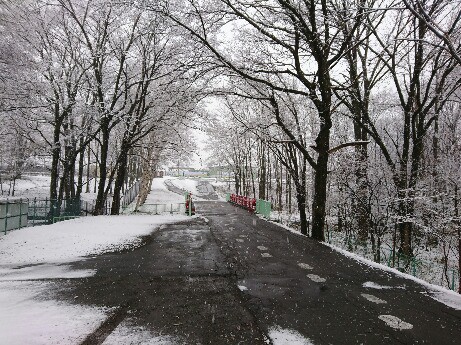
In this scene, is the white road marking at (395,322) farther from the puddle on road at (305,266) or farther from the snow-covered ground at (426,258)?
the snow-covered ground at (426,258)

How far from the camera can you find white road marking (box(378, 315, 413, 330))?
4.30 m

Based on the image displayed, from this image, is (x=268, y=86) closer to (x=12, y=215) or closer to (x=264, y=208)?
(x=264, y=208)

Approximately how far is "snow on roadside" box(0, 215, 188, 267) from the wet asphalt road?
124 centimetres

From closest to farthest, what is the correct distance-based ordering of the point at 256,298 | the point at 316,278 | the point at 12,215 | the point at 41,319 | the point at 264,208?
the point at 41,319
the point at 256,298
the point at 316,278
the point at 12,215
the point at 264,208

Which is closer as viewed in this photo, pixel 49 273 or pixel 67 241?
pixel 49 273

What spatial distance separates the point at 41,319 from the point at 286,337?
344 cm

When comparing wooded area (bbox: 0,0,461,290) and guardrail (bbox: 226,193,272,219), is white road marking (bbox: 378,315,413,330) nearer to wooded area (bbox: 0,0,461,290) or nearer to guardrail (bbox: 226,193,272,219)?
wooded area (bbox: 0,0,461,290)

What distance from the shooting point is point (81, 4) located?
650 inches

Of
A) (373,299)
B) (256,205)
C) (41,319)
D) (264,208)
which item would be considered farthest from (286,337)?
(256,205)

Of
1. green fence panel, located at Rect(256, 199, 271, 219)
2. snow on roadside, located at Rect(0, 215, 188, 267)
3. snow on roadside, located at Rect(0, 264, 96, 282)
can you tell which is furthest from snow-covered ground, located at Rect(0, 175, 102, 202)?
snow on roadside, located at Rect(0, 264, 96, 282)

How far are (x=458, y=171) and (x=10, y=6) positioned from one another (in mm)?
24737

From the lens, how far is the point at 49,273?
674 centimetres

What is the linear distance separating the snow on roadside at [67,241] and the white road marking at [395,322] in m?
7.38

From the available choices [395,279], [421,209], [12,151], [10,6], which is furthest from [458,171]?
[12,151]
